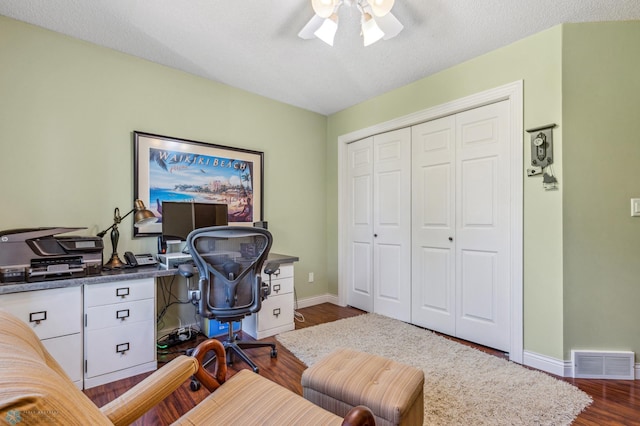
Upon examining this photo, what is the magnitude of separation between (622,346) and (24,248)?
4.05 metres

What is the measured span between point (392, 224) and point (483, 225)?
951 mm

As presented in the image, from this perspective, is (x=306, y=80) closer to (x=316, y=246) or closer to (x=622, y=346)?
(x=316, y=246)

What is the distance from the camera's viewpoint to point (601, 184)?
2.13 m

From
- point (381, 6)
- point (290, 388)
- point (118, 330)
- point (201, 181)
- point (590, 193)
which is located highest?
point (381, 6)

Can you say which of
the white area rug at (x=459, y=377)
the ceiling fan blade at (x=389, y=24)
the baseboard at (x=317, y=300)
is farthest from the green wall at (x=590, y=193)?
the baseboard at (x=317, y=300)

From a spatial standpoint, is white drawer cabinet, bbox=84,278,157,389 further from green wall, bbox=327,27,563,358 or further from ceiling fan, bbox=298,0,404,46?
green wall, bbox=327,27,563,358

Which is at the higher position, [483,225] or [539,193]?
[539,193]

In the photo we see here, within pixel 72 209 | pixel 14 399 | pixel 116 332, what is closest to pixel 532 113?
pixel 14 399

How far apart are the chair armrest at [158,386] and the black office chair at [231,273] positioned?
3.16 ft

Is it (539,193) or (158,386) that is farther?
(539,193)

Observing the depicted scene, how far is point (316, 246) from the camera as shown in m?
3.97

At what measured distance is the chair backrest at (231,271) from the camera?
2105 millimetres

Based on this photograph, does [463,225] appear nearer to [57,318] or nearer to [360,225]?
[360,225]

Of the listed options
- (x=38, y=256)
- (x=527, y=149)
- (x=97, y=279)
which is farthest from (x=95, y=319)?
(x=527, y=149)
